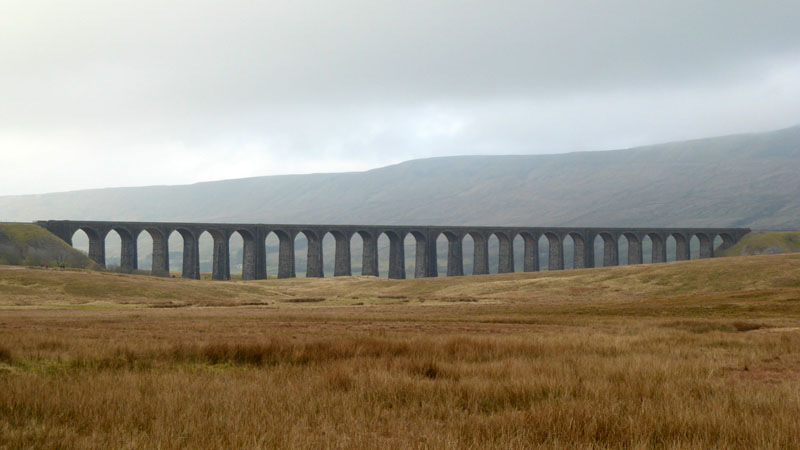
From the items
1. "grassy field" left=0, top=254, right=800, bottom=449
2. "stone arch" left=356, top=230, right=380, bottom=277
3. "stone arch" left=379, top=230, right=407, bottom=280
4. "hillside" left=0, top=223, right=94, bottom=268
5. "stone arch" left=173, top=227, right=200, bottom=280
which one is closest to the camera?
"grassy field" left=0, top=254, right=800, bottom=449

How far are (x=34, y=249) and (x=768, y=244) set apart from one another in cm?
11500

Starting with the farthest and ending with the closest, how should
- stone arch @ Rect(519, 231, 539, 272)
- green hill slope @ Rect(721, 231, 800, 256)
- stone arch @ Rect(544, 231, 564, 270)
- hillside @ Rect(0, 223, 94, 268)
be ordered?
stone arch @ Rect(519, 231, 539, 272) → stone arch @ Rect(544, 231, 564, 270) → green hill slope @ Rect(721, 231, 800, 256) → hillside @ Rect(0, 223, 94, 268)

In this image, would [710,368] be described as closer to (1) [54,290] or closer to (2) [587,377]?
(2) [587,377]

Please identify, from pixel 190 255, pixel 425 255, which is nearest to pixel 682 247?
pixel 425 255

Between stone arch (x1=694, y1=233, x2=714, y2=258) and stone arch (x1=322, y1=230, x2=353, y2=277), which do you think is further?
stone arch (x1=694, y1=233, x2=714, y2=258)

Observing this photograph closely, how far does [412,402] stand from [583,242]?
123180 mm

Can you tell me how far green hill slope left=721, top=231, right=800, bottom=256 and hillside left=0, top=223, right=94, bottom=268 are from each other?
10684 centimetres

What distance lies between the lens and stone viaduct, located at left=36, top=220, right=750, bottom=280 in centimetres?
8975

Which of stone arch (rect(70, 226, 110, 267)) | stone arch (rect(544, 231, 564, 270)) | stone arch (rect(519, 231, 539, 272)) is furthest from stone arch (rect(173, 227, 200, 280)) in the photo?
stone arch (rect(544, 231, 564, 270))

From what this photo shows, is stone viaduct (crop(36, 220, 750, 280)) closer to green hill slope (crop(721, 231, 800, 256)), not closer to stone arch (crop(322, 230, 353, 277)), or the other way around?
stone arch (crop(322, 230, 353, 277))

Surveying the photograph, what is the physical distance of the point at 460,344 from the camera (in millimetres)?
15078

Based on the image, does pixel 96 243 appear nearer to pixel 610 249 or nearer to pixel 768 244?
pixel 610 249

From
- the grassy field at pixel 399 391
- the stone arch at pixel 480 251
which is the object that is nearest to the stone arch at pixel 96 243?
the stone arch at pixel 480 251

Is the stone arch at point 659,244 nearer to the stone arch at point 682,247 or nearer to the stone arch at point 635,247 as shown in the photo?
the stone arch at point 635,247
